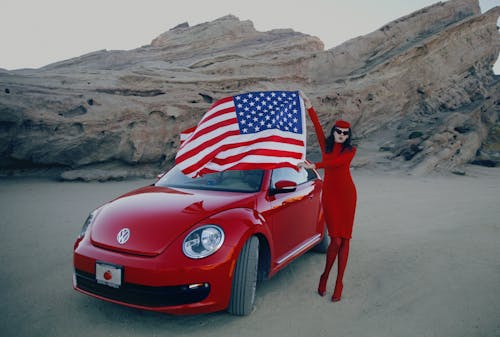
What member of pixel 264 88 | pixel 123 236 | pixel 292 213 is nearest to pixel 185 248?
pixel 123 236

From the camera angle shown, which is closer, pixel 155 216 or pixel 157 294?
pixel 157 294

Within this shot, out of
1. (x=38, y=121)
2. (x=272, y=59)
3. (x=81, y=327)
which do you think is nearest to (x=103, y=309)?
(x=81, y=327)

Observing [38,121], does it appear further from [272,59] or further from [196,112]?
[272,59]

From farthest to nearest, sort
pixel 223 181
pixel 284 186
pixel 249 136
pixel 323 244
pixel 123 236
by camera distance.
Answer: pixel 323 244
pixel 223 181
pixel 249 136
pixel 284 186
pixel 123 236

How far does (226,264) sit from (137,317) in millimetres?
920

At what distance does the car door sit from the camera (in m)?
3.98

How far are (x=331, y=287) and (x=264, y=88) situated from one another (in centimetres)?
1004

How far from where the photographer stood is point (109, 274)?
308 cm

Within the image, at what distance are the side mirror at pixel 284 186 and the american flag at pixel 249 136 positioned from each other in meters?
0.22

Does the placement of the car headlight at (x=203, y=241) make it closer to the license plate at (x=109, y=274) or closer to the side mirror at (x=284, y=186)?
the license plate at (x=109, y=274)

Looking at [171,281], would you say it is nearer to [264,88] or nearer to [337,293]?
[337,293]

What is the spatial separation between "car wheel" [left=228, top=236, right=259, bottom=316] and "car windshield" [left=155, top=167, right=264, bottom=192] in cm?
85

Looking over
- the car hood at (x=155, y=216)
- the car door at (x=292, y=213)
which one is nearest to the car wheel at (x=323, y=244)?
the car door at (x=292, y=213)

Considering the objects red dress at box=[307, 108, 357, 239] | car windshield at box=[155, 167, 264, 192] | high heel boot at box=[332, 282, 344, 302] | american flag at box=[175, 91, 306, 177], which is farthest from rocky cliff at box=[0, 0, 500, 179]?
high heel boot at box=[332, 282, 344, 302]
